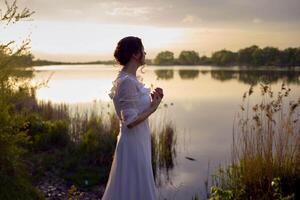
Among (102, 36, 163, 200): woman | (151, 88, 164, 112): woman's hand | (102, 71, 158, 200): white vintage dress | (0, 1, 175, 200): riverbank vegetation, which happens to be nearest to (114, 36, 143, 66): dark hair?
(102, 36, 163, 200): woman

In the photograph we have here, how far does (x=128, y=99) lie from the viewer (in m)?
3.77

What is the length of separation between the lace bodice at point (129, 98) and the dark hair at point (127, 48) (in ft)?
0.46

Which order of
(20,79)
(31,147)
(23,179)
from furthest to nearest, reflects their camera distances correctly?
(31,147) < (20,79) < (23,179)

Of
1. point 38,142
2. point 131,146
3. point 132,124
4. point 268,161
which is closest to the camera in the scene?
point 132,124

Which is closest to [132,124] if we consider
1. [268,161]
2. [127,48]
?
[127,48]

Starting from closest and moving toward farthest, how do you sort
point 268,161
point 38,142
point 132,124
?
point 132,124 → point 268,161 → point 38,142

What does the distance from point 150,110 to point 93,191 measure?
13.6ft

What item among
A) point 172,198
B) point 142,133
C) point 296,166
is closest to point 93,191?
point 172,198

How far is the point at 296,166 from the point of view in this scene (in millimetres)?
6828

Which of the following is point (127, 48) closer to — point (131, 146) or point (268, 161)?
point (131, 146)

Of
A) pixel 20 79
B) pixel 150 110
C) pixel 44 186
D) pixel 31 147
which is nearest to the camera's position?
pixel 150 110

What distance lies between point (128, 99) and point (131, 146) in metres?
0.40

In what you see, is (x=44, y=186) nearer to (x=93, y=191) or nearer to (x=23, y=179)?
(x=93, y=191)

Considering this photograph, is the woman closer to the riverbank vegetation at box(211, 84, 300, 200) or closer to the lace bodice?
the lace bodice
